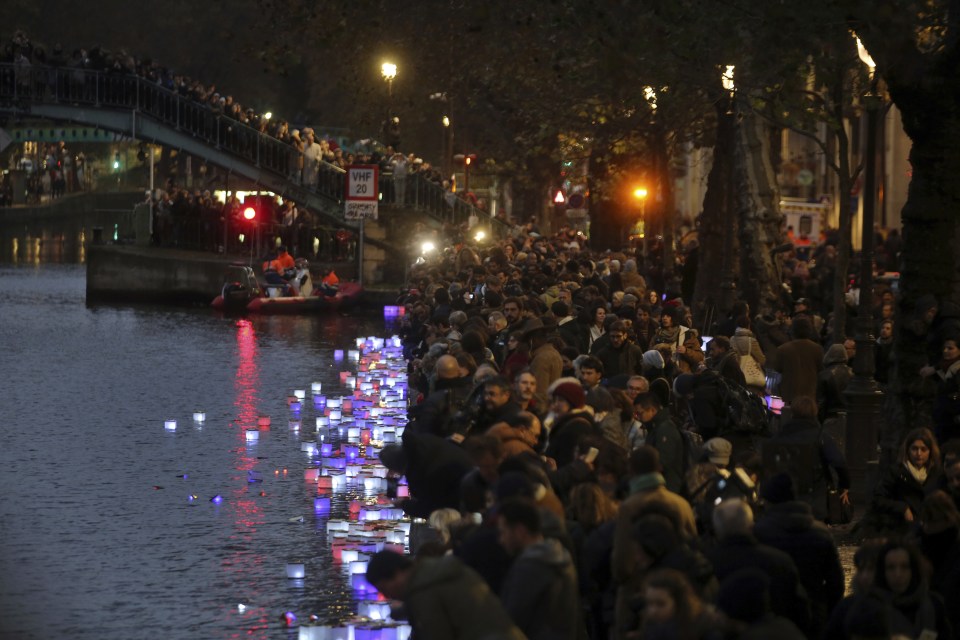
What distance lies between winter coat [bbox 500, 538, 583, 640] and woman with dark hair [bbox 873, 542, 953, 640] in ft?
4.51

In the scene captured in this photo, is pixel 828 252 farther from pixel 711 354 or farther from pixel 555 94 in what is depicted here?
pixel 711 354

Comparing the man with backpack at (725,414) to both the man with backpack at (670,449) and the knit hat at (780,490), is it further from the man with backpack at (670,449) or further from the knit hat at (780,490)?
the knit hat at (780,490)

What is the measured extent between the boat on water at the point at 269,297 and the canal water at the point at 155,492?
25.3 feet

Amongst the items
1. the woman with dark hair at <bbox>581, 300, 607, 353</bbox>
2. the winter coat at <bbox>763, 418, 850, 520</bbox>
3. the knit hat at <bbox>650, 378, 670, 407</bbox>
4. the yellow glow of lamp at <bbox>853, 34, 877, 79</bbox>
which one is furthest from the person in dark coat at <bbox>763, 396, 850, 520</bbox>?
the woman with dark hair at <bbox>581, 300, 607, 353</bbox>

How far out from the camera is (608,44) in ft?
56.8

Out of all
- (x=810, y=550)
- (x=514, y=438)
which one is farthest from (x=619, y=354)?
(x=810, y=550)

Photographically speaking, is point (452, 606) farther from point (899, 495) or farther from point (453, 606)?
point (899, 495)

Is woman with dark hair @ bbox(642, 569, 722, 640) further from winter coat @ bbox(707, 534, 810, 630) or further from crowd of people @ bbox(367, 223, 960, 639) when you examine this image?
winter coat @ bbox(707, 534, 810, 630)

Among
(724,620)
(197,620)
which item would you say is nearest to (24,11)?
(197,620)

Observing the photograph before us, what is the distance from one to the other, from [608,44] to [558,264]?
13407 mm

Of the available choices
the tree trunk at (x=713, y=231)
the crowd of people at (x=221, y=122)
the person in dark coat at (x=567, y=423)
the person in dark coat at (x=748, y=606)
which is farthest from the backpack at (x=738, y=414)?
the crowd of people at (x=221, y=122)

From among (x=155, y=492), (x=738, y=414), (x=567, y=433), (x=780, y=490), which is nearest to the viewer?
(x=780, y=490)

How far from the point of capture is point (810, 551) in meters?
8.89

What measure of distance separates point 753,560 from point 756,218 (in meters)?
21.1
